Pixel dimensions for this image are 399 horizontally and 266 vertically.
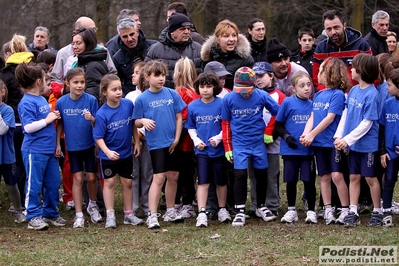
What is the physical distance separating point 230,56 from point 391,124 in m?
2.21

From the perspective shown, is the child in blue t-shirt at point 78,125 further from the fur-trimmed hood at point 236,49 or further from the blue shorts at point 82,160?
the fur-trimmed hood at point 236,49

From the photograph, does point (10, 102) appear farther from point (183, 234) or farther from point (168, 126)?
point (183, 234)

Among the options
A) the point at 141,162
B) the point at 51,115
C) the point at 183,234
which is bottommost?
the point at 183,234

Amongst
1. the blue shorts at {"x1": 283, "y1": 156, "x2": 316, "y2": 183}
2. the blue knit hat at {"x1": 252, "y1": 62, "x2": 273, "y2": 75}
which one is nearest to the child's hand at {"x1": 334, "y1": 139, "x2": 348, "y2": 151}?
the blue shorts at {"x1": 283, "y1": 156, "x2": 316, "y2": 183}

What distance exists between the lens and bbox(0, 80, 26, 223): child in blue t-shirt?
332 inches

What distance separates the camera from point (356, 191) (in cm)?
792

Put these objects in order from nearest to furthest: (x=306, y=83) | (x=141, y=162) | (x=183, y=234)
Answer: (x=183, y=234) → (x=306, y=83) → (x=141, y=162)

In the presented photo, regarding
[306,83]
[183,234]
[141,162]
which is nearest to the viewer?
[183,234]

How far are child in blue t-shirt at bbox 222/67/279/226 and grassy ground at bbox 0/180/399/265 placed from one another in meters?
0.52

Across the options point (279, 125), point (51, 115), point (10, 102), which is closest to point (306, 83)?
point (279, 125)

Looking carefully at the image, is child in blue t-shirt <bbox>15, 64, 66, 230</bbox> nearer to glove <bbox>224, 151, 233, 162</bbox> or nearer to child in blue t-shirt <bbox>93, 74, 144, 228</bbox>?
child in blue t-shirt <bbox>93, 74, 144, 228</bbox>

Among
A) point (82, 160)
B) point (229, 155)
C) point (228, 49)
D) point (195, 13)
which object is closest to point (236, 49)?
point (228, 49)

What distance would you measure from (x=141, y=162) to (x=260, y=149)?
1.54 m

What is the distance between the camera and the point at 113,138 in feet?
26.8
